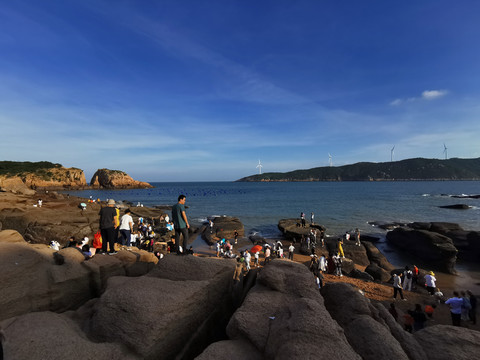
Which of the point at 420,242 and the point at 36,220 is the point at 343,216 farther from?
the point at 36,220

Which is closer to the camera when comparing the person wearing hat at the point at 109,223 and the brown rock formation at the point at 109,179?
the person wearing hat at the point at 109,223

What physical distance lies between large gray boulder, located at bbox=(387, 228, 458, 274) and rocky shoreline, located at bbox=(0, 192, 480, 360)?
22669 mm

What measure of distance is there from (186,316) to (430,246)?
95.3 feet

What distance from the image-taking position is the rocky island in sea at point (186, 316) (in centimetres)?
427

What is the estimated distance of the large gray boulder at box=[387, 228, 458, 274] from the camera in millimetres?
22641

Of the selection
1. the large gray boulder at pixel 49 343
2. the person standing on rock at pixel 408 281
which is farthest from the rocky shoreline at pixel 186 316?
the person standing on rock at pixel 408 281

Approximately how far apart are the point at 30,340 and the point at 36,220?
958 inches

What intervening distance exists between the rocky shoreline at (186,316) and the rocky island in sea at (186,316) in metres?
0.02

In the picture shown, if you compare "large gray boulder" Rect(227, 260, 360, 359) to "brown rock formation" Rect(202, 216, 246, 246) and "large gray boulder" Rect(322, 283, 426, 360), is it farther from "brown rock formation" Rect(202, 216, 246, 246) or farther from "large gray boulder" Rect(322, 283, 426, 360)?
"brown rock formation" Rect(202, 216, 246, 246)

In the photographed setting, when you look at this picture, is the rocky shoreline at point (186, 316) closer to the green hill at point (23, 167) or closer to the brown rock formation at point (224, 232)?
the brown rock formation at point (224, 232)

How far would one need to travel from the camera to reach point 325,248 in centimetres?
2633

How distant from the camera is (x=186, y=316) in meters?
5.48

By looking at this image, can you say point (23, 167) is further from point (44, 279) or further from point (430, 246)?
point (430, 246)

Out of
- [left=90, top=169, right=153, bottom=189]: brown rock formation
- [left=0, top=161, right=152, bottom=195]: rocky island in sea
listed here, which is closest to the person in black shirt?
[left=0, top=161, right=152, bottom=195]: rocky island in sea
